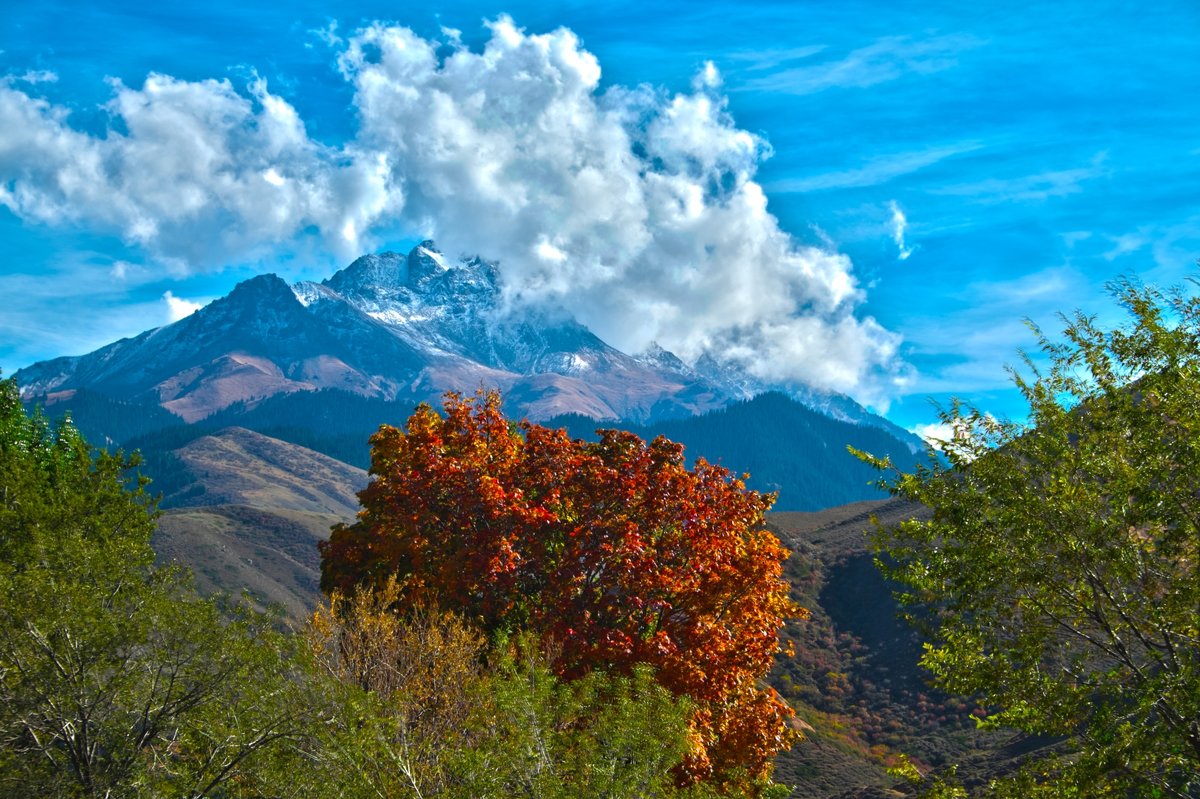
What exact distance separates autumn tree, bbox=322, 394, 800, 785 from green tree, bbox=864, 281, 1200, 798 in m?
9.67

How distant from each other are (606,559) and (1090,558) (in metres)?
15.2

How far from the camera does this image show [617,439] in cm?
3316

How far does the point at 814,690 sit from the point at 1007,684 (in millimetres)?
66865

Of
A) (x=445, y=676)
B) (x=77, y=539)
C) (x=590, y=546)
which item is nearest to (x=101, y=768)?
(x=77, y=539)

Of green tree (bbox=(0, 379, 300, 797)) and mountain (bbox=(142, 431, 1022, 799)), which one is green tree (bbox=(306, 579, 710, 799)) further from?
mountain (bbox=(142, 431, 1022, 799))

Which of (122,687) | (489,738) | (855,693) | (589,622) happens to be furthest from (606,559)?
(855,693)

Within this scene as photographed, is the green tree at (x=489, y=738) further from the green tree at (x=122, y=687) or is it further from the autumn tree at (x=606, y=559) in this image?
the autumn tree at (x=606, y=559)

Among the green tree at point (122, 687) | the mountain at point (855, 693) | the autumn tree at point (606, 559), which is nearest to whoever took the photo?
the green tree at point (122, 687)

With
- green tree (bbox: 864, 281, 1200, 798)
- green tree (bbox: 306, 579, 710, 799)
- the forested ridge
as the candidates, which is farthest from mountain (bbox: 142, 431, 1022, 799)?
green tree (bbox: 864, 281, 1200, 798)

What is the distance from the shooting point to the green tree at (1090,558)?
1491 cm

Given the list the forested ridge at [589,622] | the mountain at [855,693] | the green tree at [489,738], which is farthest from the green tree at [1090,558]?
the mountain at [855,693]

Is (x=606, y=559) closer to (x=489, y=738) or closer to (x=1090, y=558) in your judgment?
(x=489, y=738)

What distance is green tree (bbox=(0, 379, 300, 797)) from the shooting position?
64.6 ft

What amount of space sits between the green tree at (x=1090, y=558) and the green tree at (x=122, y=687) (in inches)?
548
